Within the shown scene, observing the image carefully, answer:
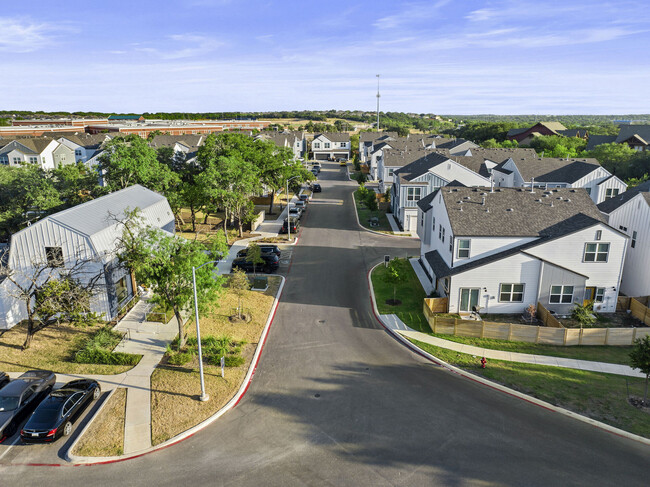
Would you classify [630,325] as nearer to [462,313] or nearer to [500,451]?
[462,313]

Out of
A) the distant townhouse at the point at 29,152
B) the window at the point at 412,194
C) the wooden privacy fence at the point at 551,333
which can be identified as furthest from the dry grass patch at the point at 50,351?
the distant townhouse at the point at 29,152

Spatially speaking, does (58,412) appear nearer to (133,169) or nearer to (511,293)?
(511,293)

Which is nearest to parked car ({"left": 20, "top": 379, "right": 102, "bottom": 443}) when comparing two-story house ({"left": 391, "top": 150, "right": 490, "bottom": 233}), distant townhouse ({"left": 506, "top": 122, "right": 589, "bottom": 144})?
two-story house ({"left": 391, "top": 150, "right": 490, "bottom": 233})

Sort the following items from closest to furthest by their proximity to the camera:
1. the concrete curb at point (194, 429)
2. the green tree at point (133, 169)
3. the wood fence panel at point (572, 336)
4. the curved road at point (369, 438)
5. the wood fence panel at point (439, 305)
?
the curved road at point (369, 438) → the concrete curb at point (194, 429) → the wood fence panel at point (572, 336) → the wood fence panel at point (439, 305) → the green tree at point (133, 169)

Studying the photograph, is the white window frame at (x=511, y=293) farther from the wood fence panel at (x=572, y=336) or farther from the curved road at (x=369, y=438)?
the curved road at (x=369, y=438)

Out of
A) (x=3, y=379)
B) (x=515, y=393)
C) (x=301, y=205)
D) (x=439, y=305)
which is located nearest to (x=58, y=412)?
(x=3, y=379)

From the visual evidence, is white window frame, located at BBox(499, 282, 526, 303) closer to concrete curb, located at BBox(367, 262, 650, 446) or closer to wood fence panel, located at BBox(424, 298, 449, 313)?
wood fence panel, located at BBox(424, 298, 449, 313)

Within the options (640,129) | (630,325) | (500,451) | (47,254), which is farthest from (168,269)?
(640,129)
